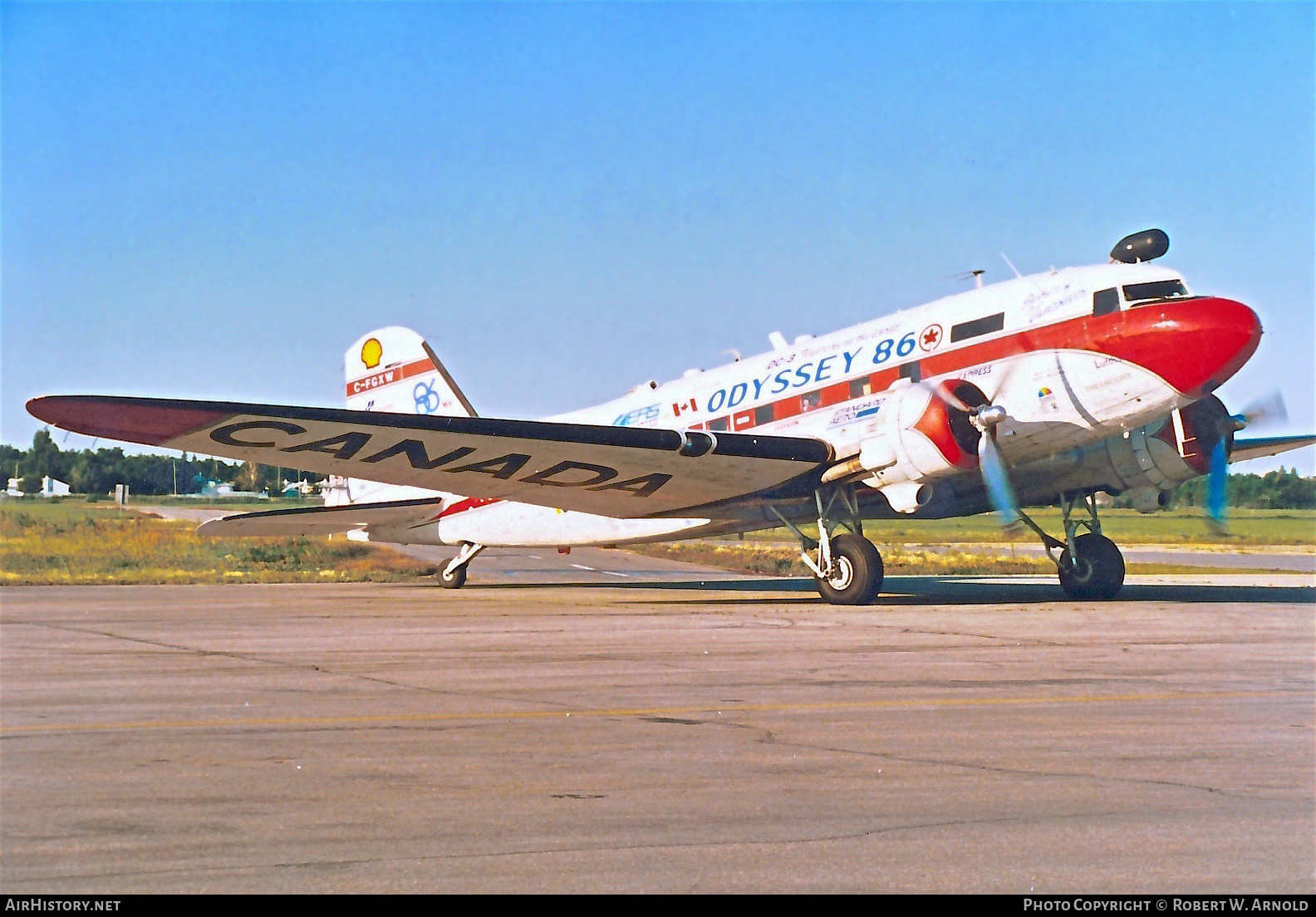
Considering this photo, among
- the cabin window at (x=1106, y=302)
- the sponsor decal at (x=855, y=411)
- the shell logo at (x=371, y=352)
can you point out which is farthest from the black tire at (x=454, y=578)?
the cabin window at (x=1106, y=302)

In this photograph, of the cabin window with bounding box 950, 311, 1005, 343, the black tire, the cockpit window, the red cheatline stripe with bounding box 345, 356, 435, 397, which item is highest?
the red cheatline stripe with bounding box 345, 356, 435, 397

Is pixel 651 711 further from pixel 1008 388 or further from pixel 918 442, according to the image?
pixel 1008 388

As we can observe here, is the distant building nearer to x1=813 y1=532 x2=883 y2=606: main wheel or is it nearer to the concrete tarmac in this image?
→ x1=813 y1=532 x2=883 y2=606: main wheel

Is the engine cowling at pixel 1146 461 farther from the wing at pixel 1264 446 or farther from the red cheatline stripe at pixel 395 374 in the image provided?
the red cheatline stripe at pixel 395 374

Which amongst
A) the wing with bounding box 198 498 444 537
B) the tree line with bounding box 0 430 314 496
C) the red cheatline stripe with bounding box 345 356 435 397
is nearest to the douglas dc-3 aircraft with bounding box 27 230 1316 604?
the wing with bounding box 198 498 444 537

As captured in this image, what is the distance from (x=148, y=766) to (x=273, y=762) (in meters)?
0.62

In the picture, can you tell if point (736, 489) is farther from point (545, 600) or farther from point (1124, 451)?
point (1124, 451)

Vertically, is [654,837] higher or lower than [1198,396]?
lower

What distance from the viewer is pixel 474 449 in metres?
17.1

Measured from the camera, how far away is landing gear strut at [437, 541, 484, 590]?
949 inches

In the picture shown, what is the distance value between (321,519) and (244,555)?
50.2 ft

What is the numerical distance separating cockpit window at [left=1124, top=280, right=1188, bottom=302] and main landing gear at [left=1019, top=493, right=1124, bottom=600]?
3865mm

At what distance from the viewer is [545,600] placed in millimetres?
19781

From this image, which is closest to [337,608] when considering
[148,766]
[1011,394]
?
[1011,394]
